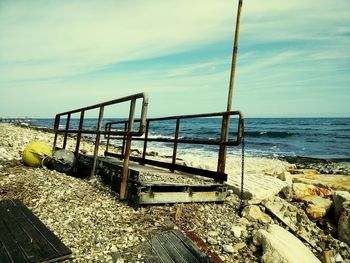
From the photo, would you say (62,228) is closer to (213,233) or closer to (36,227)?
(36,227)

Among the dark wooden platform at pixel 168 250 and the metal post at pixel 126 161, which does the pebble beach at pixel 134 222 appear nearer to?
the dark wooden platform at pixel 168 250

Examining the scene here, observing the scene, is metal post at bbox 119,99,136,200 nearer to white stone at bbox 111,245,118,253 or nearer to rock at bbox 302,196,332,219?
white stone at bbox 111,245,118,253

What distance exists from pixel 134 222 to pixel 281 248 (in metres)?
1.84

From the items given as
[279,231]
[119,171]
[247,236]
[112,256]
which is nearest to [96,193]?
[119,171]

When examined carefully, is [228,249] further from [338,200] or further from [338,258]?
[338,200]

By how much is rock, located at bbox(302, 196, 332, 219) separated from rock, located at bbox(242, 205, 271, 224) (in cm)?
138

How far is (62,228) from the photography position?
11.4ft

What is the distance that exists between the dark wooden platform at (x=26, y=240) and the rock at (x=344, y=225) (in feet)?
13.9

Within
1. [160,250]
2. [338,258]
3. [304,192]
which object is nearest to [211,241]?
[160,250]

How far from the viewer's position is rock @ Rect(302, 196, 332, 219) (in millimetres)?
5305

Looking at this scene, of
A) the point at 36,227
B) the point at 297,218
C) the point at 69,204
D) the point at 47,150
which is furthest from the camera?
the point at 47,150

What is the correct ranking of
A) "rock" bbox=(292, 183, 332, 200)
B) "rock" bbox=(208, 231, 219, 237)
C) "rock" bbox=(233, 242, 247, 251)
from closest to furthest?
"rock" bbox=(233, 242, 247, 251) < "rock" bbox=(208, 231, 219, 237) < "rock" bbox=(292, 183, 332, 200)

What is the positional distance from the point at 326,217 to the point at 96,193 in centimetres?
433

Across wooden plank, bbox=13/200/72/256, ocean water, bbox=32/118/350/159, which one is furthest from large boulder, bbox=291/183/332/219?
ocean water, bbox=32/118/350/159
